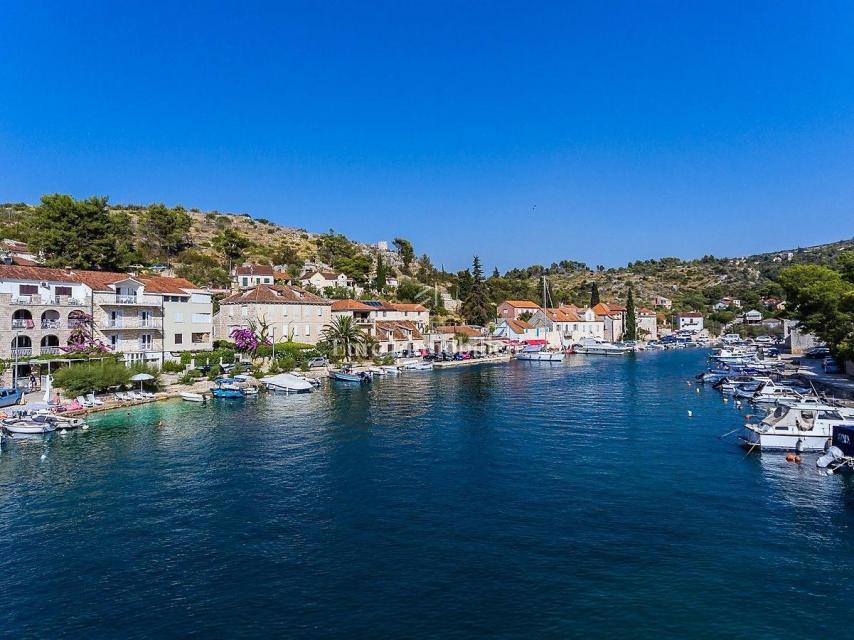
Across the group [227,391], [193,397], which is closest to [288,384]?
[227,391]

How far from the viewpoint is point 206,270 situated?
88000 millimetres

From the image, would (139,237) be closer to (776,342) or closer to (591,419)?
(591,419)

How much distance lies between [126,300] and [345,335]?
23.9m

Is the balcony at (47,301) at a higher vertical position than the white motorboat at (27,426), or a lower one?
higher

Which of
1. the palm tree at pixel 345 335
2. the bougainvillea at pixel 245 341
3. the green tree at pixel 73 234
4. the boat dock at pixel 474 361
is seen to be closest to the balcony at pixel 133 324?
the bougainvillea at pixel 245 341

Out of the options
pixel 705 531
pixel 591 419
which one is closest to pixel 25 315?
pixel 591 419

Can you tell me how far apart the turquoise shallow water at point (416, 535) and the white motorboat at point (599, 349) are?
6244 cm

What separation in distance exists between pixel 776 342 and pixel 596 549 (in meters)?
90.2

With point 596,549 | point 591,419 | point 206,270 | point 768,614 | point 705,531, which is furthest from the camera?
point 206,270

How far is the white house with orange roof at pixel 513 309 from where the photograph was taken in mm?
105438

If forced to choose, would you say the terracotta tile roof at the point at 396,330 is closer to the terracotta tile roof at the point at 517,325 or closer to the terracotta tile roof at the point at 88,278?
the terracotta tile roof at the point at 517,325

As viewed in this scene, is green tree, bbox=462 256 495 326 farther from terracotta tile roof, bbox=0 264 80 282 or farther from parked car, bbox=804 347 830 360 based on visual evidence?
terracotta tile roof, bbox=0 264 80 282

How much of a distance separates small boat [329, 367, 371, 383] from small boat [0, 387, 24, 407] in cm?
2593

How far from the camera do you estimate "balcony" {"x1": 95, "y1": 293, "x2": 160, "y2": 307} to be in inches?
1844
